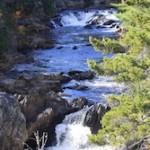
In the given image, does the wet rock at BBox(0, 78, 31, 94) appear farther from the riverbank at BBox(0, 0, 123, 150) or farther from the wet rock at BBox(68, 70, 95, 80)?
the wet rock at BBox(68, 70, 95, 80)

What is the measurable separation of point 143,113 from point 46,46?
1399 inches

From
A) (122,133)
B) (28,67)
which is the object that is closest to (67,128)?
(122,133)

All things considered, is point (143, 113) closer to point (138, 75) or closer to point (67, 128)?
point (138, 75)

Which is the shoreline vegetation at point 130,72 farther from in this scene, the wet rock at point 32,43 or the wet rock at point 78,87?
the wet rock at point 32,43

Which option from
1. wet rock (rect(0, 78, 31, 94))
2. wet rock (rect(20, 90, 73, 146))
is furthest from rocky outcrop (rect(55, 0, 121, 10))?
wet rock (rect(20, 90, 73, 146))

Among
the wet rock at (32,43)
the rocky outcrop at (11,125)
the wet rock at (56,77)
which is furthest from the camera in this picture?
the wet rock at (32,43)

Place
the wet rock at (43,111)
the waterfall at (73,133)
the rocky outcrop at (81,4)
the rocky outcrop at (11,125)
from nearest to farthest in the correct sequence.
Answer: the rocky outcrop at (11,125) → the wet rock at (43,111) → the waterfall at (73,133) → the rocky outcrop at (81,4)

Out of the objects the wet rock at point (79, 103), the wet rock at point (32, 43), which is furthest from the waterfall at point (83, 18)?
the wet rock at point (79, 103)

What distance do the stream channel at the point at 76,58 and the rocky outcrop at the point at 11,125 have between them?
10.9 feet

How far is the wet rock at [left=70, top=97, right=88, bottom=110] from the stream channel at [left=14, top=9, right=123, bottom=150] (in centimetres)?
118

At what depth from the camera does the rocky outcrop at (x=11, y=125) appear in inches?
869

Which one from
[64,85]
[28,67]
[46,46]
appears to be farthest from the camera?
[46,46]

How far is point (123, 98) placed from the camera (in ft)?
54.6

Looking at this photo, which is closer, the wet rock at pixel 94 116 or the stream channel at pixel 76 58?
the wet rock at pixel 94 116
